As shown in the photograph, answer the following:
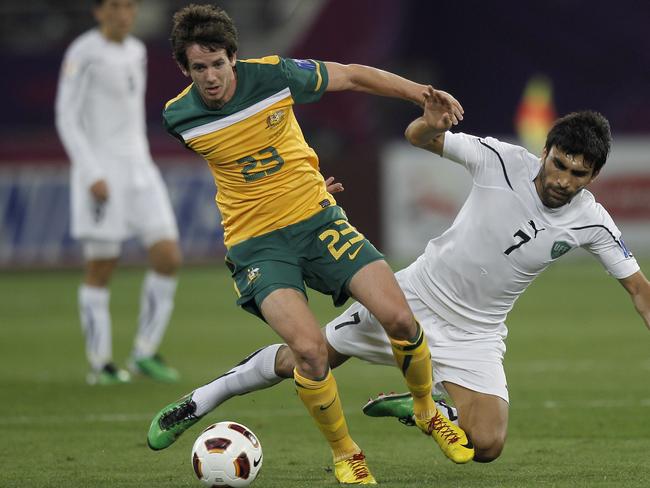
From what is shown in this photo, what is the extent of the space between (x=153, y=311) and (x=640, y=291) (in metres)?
→ 4.52

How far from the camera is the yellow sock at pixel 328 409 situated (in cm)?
598

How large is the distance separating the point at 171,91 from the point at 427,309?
605 inches

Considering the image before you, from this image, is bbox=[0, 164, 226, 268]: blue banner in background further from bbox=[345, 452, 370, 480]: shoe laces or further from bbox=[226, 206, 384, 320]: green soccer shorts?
bbox=[345, 452, 370, 480]: shoe laces

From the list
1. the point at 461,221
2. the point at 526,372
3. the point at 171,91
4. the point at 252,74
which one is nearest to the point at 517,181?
the point at 461,221

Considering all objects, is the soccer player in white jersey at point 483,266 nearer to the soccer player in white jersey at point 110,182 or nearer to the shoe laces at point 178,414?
the shoe laces at point 178,414

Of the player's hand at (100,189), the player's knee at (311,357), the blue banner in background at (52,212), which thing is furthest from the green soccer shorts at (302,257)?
the blue banner in background at (52,212)

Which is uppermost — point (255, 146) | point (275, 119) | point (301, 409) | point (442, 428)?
point (275, 119)

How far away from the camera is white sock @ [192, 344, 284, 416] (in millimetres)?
6598

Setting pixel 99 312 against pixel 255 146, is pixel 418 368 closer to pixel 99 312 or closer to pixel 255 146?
pixel 255 146

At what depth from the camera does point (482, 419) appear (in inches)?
254

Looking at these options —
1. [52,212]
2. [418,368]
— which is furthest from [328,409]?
[52,212]

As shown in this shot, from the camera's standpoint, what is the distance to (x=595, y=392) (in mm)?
8945

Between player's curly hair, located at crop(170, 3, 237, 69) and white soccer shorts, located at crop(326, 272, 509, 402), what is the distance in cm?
149

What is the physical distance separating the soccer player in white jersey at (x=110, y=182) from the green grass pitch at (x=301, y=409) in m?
0.38
